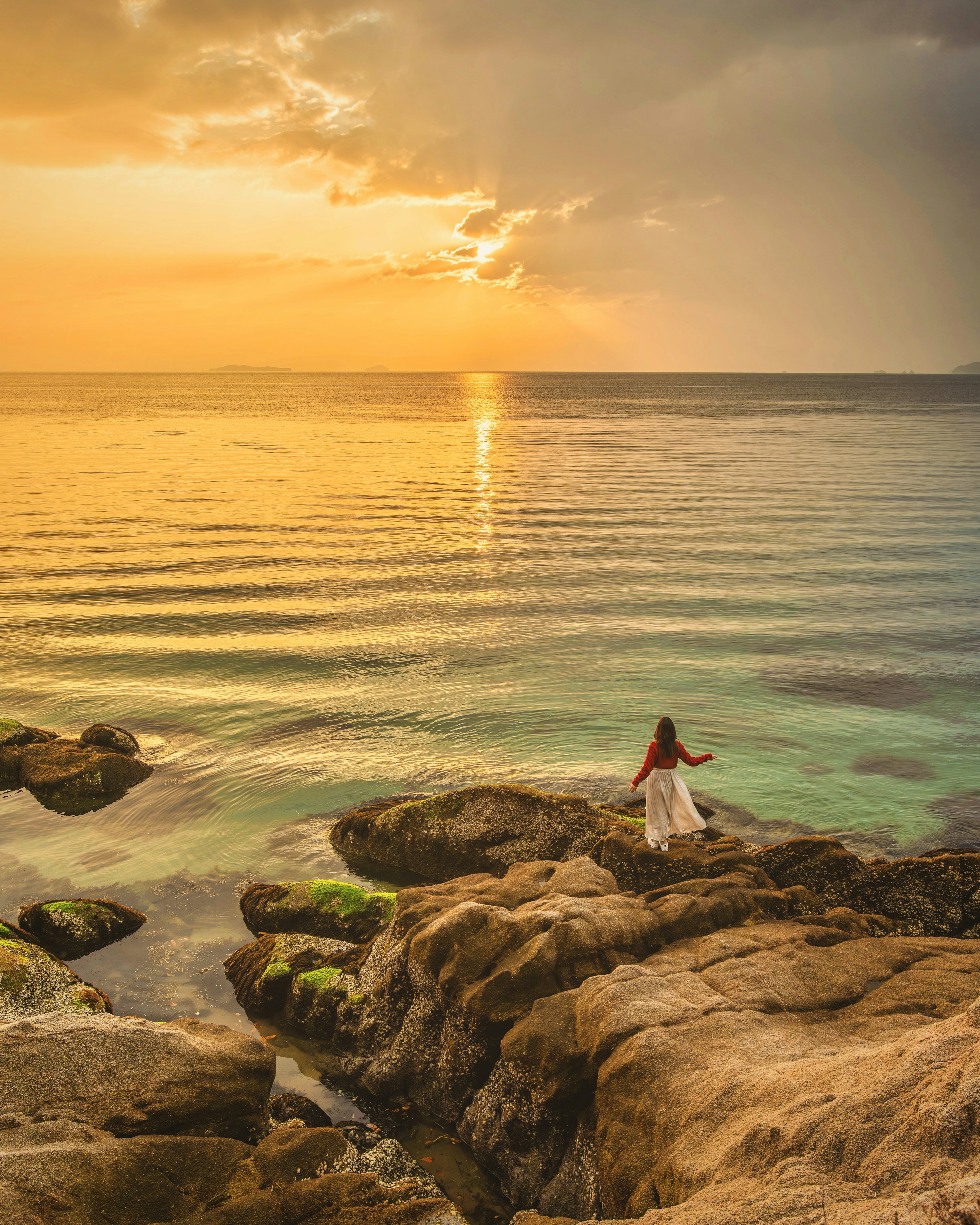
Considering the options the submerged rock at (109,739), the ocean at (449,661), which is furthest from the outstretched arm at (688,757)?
the submerged rock at (109,739)

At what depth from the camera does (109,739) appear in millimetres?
18625


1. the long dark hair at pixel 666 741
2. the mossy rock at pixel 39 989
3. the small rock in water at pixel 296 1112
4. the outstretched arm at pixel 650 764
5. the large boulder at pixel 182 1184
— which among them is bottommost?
the small rock in water at pixel 296 1112

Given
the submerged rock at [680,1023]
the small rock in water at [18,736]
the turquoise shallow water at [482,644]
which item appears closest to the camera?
the submerged rock at [680,1023]

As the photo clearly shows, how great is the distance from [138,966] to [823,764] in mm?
15138

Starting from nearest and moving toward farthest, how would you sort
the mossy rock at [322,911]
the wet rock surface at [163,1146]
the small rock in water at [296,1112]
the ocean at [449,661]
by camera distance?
the wet rock surface at [163,1146] → the small rock in water at [296,1112] → the mossy rock at [322,911] → the ocean at [449,661]

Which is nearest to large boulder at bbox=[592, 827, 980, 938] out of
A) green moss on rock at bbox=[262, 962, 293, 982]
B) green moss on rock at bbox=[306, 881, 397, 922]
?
green moss on rock at bbox=[306, 881, 397, 922]

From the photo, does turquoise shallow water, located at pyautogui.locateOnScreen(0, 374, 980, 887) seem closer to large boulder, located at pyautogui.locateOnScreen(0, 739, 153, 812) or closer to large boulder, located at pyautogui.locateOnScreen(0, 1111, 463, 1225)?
large boulder, located at pyautogui.locateOnScreen(0, 739, 153, 812)

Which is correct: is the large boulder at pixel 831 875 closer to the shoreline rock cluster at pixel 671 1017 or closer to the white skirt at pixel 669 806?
the shoreline rock cluster at pixel 671 1017

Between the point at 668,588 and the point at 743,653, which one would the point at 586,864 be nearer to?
the point at 743,653

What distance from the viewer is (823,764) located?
739 inches

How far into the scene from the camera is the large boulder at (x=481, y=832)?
13141mm

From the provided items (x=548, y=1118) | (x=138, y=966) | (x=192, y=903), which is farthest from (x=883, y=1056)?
(x=192, y=903)

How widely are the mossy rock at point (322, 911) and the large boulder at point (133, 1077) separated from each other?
13.4 ft

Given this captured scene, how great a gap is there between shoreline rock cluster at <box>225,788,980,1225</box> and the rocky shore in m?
0.03
